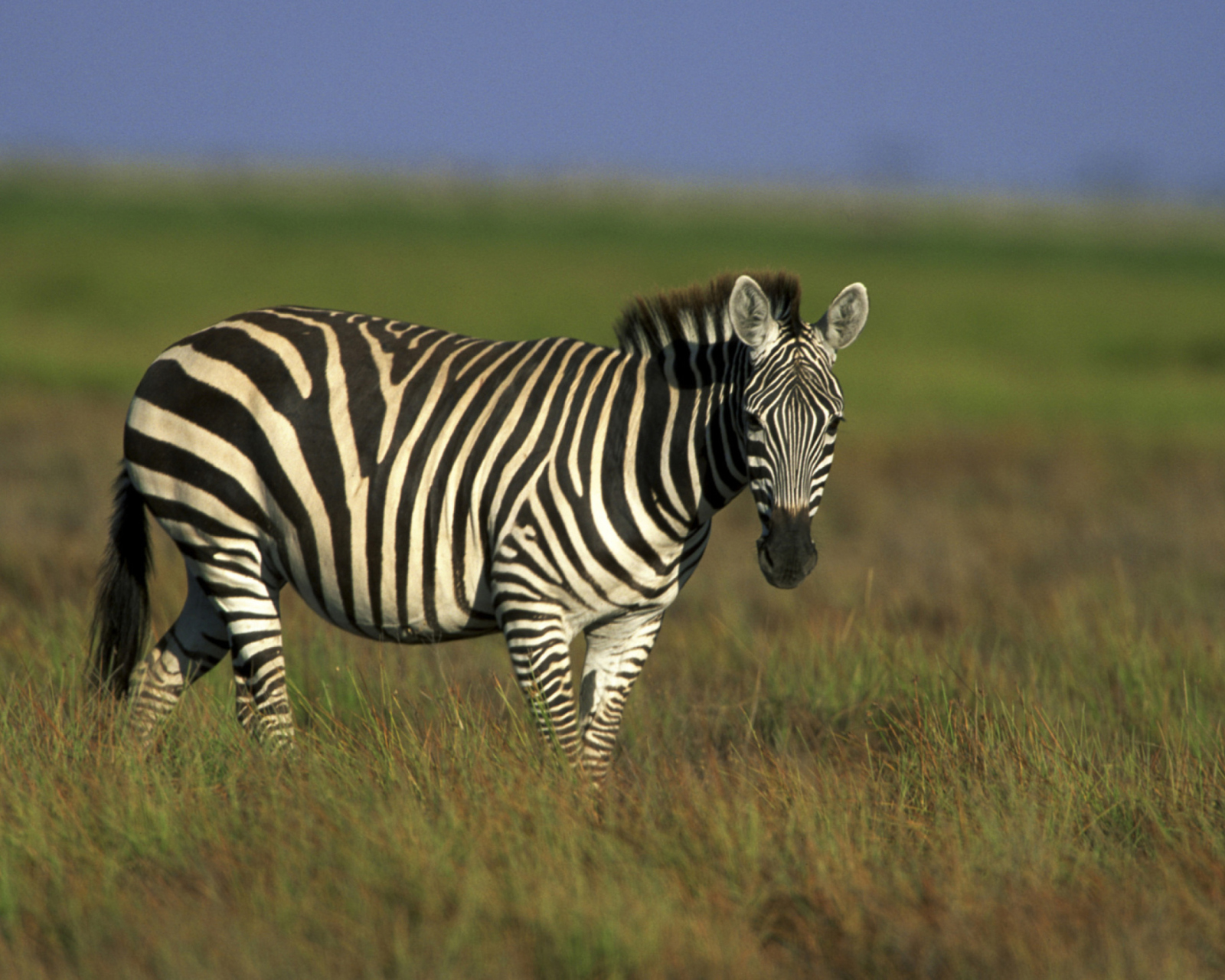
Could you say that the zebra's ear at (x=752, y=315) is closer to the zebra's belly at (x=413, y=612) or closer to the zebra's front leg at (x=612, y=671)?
the zebra's front leg at (x=612, y=671)

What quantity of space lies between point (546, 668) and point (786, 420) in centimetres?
121

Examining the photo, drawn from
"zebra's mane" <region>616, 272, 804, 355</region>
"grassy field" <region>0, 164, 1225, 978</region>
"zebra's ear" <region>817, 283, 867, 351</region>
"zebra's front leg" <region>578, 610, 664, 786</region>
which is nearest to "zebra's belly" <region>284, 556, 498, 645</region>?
"grassy field" <region>0, 164, 1225, 978</region>

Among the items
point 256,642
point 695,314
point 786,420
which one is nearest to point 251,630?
point 256,642

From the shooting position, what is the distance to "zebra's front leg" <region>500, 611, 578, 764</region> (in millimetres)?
4227

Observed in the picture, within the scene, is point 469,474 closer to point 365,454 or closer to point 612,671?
point 365,454

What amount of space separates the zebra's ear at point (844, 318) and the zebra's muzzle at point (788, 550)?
2.09ft

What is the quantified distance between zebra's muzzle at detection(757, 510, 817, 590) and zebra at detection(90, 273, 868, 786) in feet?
0.63

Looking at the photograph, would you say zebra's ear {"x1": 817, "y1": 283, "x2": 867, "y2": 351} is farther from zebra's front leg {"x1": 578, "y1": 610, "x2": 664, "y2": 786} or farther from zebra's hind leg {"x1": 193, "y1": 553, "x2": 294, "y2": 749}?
zebra's hind leg {"x1": 193, "y1": 553, "x2": 294, "y2": 749}

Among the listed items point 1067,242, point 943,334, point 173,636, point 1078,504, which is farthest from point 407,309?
point 1067,242

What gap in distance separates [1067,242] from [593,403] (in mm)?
83617

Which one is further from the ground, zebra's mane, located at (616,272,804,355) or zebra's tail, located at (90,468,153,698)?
zebra's mane, located at (616,272,804,355)

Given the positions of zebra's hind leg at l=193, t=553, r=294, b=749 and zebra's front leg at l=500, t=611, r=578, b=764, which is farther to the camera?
zebra's hind leg at l=193, t=553, r=294, b=749

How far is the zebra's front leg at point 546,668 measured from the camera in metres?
4.23

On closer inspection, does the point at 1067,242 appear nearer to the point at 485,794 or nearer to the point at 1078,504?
the point at 1078,504
